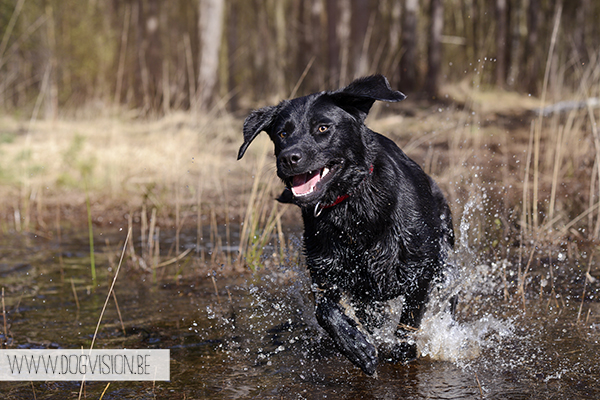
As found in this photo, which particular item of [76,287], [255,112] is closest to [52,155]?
[76,287]

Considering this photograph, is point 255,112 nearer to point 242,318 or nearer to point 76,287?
point 242,318

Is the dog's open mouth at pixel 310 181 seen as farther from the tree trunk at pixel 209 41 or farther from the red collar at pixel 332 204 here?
the tree trunk at pixel 209 41

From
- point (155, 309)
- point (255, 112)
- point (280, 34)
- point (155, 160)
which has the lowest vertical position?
point (155, 309)

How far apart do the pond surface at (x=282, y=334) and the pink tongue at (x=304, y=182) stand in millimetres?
1004

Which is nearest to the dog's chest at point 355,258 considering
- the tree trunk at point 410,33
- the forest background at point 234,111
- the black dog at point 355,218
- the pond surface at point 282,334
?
the black dog at point 355,218

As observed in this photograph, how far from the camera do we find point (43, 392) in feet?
9.99

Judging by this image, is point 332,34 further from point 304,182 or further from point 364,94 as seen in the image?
point 304,182

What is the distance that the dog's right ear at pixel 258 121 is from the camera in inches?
138

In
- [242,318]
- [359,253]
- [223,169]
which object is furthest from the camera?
[223,169]

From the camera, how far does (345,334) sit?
3182 mm

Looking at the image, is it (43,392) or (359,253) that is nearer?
(43,392)

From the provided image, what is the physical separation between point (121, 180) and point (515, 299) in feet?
19.1

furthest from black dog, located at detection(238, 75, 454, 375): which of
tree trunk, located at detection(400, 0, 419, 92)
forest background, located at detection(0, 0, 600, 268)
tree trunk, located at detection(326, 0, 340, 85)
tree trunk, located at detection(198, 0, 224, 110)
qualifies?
tree trunk, located at detection(326, 0, 340, 85)

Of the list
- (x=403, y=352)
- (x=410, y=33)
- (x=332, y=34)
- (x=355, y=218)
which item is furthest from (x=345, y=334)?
(x=332, y=34)
